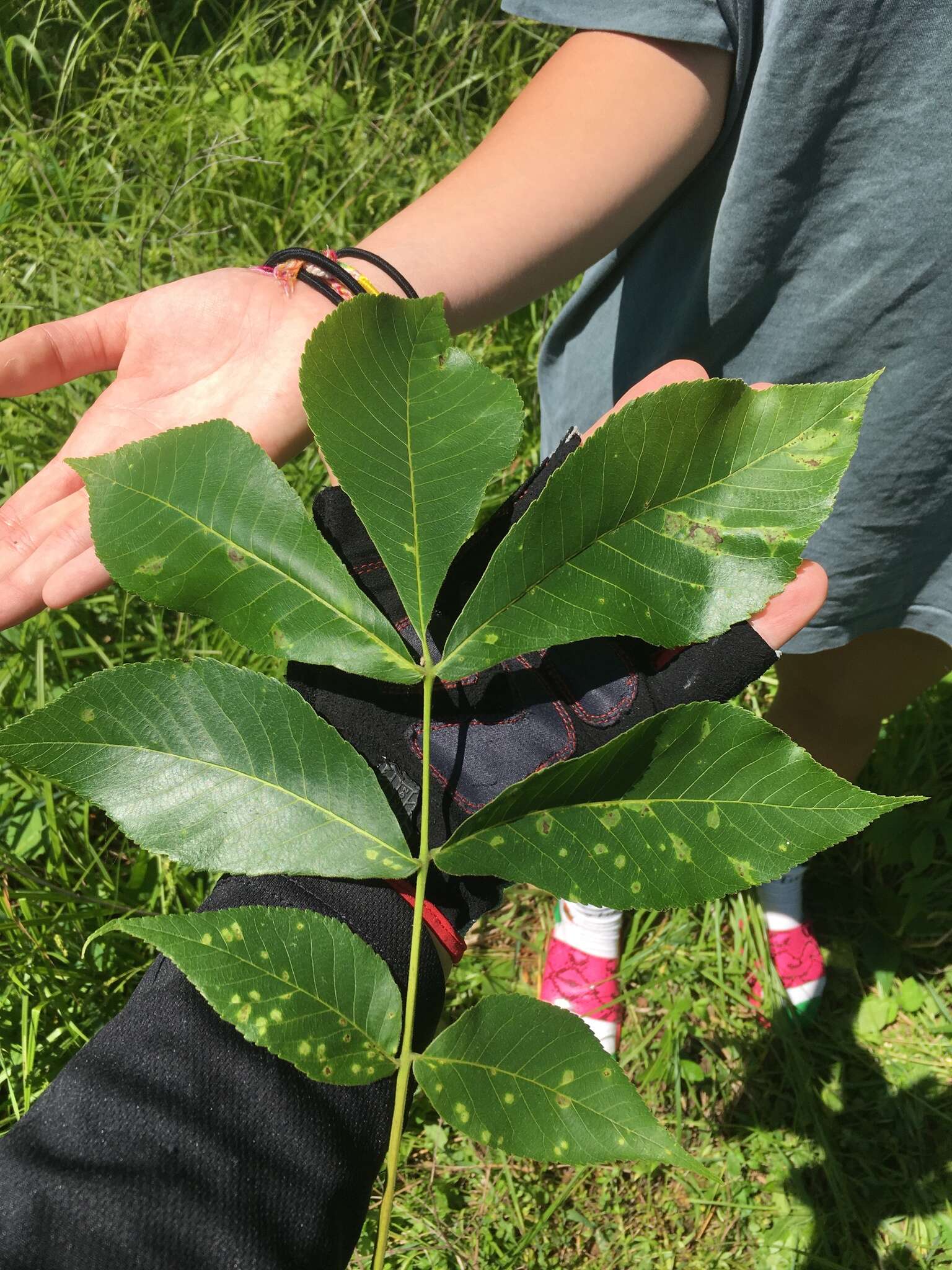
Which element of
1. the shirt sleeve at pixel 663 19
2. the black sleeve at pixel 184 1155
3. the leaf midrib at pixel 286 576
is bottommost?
the black sleeve at pixel 184 1155

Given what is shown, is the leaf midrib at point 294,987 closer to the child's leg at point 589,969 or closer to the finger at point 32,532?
the finger at point 32,532

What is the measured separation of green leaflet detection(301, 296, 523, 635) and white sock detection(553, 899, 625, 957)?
49.7 inches

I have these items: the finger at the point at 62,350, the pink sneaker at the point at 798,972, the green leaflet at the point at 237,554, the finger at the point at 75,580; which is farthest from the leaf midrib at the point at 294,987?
the pink sneaker at the point at 798,972

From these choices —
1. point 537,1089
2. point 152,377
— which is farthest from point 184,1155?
point 152,377

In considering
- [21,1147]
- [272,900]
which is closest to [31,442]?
[272,900]

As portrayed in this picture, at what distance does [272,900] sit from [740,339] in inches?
42.3

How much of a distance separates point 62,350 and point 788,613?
3.17 ft

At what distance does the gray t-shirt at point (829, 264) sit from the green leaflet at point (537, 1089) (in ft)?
3.46

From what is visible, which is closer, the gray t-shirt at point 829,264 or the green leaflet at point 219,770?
the green leaflet at point 219,770

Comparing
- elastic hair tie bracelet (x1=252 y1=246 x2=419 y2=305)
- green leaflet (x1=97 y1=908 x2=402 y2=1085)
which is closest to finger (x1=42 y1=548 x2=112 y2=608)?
elastic hair tie bracelet (x1=252 y1=246 x2=419 y2=305)

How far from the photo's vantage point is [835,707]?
1.82 metres

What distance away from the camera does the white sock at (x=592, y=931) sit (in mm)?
1867

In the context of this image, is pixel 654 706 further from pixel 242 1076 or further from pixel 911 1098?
pixel 911 1098

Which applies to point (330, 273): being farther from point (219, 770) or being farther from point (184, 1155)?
point (184, 1155)
